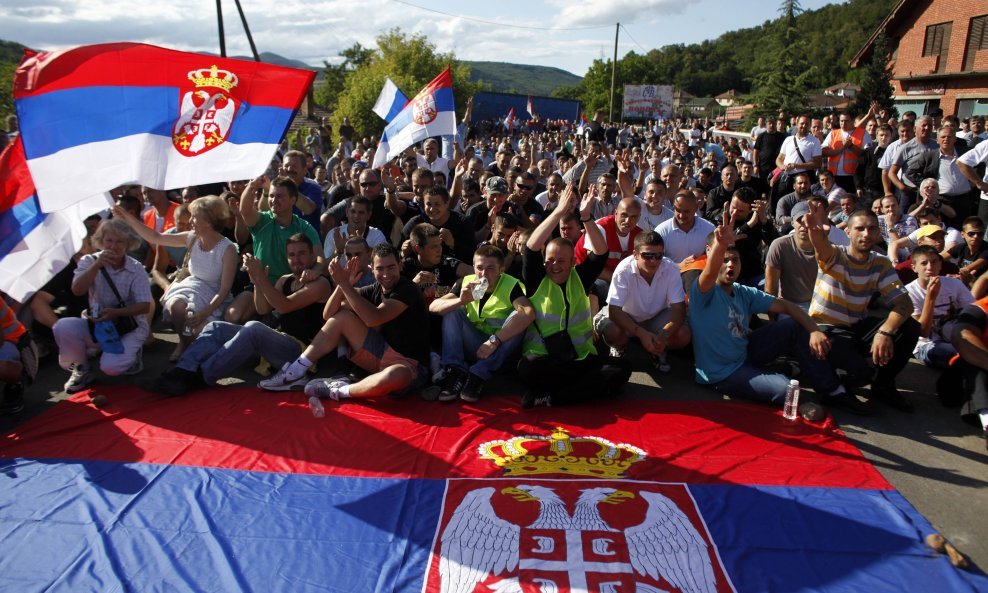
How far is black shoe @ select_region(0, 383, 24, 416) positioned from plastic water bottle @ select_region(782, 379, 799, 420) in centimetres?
553

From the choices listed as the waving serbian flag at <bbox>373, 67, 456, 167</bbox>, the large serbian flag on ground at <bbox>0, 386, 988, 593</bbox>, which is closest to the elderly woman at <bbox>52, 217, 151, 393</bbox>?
the large serbian flag on ground at <bbox>0, 386, 988, 593</bbox>

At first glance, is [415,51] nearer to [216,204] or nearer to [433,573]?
[216,204]

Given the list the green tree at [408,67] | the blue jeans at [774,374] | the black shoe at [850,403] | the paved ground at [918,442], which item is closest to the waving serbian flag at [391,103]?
the paved ground at [918,442]

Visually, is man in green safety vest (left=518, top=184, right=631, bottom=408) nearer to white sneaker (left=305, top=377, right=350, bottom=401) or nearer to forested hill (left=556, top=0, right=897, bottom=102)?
white sneaker (left=305, top=377, right=350, bottom=401)

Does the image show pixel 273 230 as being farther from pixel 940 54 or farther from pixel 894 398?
pixel 940 54

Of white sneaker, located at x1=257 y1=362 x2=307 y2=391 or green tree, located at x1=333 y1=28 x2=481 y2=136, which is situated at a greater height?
green tree, located at x1=333 y1=28 x2=481 y2=136

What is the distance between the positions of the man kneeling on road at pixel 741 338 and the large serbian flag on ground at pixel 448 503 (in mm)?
275

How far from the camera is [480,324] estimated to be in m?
5.07

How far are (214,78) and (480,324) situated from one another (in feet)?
8.49

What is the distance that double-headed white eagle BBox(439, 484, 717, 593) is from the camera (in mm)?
2844

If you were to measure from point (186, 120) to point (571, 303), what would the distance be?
114 inches

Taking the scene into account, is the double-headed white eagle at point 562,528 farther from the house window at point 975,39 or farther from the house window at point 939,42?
the house window at point 939,42

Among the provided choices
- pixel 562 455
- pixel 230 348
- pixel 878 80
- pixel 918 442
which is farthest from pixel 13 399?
pixel 878 80

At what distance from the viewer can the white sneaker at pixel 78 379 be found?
4.91 metres
